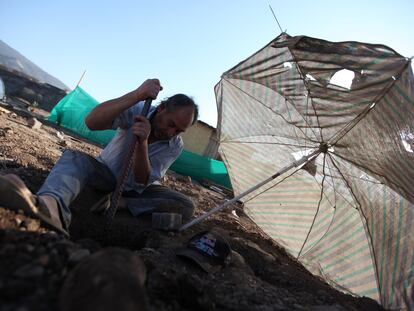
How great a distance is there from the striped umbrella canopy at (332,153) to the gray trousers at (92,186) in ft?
4.04

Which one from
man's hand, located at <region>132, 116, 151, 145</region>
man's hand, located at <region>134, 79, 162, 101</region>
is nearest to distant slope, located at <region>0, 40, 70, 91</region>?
man's hand, located at <region>134, 79, 162, 101</region>

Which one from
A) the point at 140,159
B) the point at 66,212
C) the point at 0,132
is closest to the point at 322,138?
the point at 140,159

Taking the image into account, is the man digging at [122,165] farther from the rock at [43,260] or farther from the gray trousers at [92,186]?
the rock at [43,260]

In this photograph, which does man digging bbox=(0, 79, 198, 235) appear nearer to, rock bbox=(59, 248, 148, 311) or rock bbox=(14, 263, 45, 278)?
rock bbox=(14, 263, 45, 278)

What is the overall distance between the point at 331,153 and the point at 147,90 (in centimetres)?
193

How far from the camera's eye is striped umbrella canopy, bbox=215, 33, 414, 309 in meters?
2.29

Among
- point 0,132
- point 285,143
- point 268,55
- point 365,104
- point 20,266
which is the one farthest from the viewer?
point 0,132

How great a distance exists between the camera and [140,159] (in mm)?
2502

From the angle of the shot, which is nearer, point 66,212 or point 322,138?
point 66,212

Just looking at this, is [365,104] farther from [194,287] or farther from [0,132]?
[0,132]

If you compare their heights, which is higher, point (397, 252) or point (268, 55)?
point (268, 55)

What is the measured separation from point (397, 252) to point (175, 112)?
2247mm

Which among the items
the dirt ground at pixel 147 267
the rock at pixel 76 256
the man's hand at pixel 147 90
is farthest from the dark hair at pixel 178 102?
the rock at pixel 76 256

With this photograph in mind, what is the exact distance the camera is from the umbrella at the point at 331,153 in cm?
229
